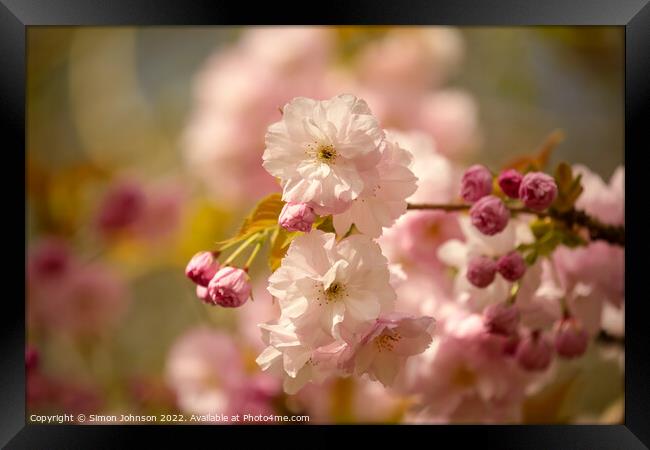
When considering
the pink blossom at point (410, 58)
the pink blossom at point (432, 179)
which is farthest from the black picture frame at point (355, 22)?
the pink blossom at point (410, 58)

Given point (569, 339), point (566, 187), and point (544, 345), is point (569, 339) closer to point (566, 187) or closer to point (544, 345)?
point (544, 345)

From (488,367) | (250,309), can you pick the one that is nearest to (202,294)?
(488,367)

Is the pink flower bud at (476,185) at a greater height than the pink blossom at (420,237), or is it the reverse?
the pink flower bud at (476,185)

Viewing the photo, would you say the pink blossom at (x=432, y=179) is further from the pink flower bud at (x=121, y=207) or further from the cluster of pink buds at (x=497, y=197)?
the pink flower bud at (x=121, y=207)

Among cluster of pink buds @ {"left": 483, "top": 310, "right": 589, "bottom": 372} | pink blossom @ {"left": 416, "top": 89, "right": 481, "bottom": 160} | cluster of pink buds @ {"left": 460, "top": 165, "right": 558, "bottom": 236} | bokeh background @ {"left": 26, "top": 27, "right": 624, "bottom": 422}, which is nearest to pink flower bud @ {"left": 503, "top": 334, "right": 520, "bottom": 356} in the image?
cluster of pink buds @ {"left": 483, "top": 310, "right": 589, "bottom": 372}

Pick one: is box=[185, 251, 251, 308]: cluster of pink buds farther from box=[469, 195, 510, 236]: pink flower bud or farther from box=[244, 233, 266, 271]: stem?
box=[469, 195, 510, 236]: pink flower bud
